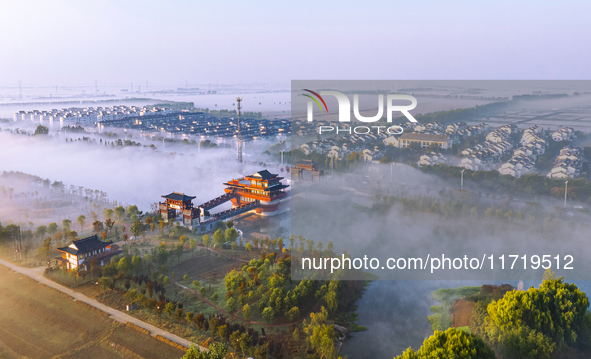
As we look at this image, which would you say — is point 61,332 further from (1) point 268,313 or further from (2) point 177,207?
(2) point 177,207

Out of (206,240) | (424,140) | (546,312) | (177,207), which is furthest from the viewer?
(424,140)

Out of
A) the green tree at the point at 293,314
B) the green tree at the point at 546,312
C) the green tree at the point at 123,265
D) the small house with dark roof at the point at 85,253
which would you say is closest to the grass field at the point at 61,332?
the small house with dark roof at the point at 85,253

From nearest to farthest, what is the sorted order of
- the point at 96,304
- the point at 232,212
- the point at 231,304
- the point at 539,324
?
the point at 539,324
the point at 231,304
the point at 96,304
the point at 232,212

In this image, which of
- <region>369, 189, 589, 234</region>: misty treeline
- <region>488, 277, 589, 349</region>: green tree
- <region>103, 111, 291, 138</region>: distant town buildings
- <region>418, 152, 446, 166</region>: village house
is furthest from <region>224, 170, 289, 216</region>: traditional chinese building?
<region>103, 111, 291, 138</region>: distant town buildings

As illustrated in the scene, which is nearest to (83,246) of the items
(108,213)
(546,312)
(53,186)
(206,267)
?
(206,267)

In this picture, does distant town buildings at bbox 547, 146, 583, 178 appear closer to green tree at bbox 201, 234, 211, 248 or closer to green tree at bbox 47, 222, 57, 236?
green tree at bbox 201, 234, 211, 248

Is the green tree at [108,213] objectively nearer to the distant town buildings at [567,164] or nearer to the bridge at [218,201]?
Result: the bridge at [218,201]
